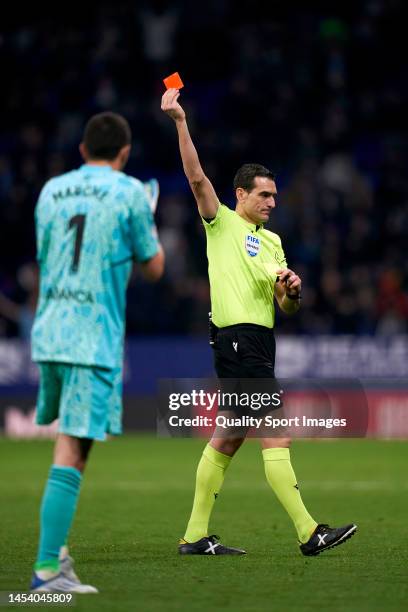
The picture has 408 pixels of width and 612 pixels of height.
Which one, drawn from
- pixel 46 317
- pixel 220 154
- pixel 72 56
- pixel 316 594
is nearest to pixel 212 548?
A: pixel 316 594

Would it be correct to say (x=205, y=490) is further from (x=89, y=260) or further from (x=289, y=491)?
(x=89, y=260)

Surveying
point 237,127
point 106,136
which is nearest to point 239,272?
point 106,136

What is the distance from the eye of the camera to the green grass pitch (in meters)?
6.10

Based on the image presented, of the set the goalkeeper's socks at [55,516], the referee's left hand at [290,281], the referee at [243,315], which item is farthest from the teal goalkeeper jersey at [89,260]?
the referee at [243,315]

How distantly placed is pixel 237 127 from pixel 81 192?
16163 mm

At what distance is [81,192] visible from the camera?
620cm

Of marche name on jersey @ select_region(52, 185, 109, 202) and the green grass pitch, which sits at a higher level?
marche name on jersey @ select_region(52, 185, 109, 202)

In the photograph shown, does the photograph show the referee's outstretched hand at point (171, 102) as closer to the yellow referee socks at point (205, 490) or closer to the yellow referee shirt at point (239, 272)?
the yellow referee shirt at point (239, 272)

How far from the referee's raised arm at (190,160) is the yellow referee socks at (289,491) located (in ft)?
4.83

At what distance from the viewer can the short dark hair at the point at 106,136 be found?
6238mm

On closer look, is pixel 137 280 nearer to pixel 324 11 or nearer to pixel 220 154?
pixel 220 154

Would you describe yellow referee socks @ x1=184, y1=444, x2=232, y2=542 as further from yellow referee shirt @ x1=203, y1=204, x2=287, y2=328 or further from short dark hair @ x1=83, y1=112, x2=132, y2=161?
short dark hair @ x1=83, y1=112, x2=132, y2=161

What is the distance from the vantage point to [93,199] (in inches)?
243

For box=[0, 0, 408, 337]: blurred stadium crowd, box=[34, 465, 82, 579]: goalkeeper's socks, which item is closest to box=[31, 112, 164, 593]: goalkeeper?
box=[34, 465, 82, 579]: goalkeeper's socks
